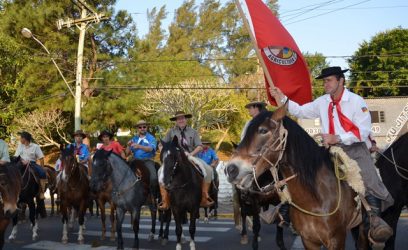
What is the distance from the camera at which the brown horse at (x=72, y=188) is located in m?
11.0

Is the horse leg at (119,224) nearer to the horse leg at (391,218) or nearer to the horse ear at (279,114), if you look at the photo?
the horse leg at (391,218)

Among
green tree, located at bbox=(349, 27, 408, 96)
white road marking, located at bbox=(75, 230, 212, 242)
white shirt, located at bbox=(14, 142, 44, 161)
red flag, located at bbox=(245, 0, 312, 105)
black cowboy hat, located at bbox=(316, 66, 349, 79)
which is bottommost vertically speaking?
white road marking, located at bbox=(75, 230, 212, 242)

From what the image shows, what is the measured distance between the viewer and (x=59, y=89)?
33844 mm

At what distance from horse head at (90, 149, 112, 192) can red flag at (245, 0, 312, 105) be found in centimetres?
479

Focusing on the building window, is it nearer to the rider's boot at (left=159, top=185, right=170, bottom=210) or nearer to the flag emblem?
the rider's boot at (left=159, top=185, right=170, bottom=210)

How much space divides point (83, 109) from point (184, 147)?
23670 millimetres

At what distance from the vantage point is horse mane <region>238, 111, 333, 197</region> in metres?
4.69

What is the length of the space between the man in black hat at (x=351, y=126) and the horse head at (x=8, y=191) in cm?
501

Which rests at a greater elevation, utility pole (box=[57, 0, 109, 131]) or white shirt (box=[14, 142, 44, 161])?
utility pole (box=[57, 0, 109, 131])

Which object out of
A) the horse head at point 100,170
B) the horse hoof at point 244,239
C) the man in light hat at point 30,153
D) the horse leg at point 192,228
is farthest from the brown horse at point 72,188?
the horse hoof at point 244,239

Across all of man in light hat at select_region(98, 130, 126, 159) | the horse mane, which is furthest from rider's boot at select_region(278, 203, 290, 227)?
man in light hat at select_region(98, 130, 126, 159)

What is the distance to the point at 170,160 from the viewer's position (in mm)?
9062

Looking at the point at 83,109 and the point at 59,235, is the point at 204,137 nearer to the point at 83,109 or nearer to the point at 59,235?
the point at 83,109

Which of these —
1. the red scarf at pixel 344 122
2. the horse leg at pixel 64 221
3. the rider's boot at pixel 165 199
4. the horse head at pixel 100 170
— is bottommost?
the horse leg at pixel 64 221
